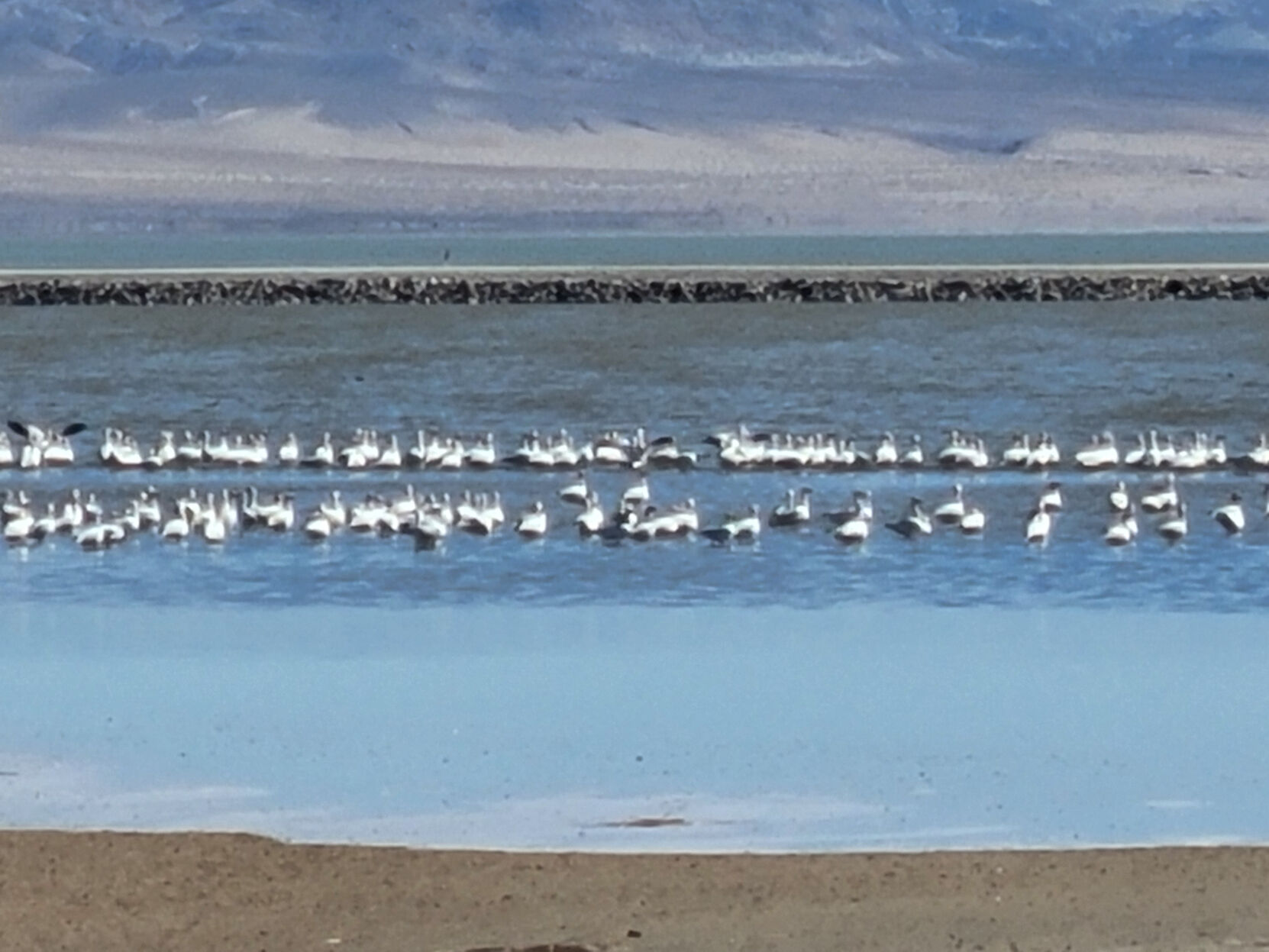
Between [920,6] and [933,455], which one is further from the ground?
[920,6]

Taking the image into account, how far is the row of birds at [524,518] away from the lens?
20.2 metres

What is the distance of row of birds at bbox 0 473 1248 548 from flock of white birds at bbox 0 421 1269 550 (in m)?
0.02

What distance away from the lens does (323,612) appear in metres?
17.2

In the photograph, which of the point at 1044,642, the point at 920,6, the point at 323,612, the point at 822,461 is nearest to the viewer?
the point at 1044,642

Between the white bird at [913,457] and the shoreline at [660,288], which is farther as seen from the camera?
the shoreline at [660,288]

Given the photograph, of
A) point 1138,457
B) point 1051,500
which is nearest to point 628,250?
point 1138,457

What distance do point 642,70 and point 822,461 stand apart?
494ft

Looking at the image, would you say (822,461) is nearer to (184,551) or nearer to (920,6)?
(184,551)

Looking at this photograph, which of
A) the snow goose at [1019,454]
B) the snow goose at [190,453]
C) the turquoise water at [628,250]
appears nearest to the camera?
the snow goose at [1019,454]

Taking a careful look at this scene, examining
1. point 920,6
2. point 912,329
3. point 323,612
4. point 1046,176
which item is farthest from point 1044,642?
point 920,6

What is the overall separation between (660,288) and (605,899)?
4183cm

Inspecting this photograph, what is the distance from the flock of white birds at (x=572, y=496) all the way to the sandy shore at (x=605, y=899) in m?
9.48

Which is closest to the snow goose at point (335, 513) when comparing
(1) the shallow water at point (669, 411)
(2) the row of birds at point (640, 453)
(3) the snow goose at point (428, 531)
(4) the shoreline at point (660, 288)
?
(1) the shallow water at point (669, 411)

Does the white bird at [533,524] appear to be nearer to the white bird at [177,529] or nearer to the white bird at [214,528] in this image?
the white bird at [214,528]
